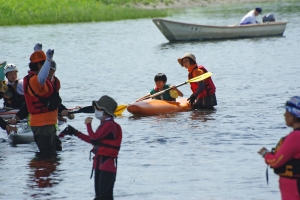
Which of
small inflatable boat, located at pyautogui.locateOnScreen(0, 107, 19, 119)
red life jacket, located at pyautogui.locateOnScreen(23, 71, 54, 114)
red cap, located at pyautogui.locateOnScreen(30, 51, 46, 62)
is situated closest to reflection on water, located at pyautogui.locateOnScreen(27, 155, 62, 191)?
red life jacket, located at pyautogui.locateOnScreen(23, 71, 54, 114)

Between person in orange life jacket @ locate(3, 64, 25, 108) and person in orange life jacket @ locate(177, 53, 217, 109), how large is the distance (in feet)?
11.1

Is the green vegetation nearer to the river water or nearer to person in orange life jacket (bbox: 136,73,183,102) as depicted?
the river water

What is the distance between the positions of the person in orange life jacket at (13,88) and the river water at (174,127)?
29.7 inches

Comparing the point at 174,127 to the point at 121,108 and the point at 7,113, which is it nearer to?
→ the point at 121,108

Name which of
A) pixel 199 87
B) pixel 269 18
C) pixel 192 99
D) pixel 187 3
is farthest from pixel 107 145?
pixel 187 3

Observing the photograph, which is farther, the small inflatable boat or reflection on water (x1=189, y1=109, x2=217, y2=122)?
reflection on water (x1=189, y1=109, x2=217, y2=122)

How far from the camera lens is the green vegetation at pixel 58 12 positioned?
138 feet

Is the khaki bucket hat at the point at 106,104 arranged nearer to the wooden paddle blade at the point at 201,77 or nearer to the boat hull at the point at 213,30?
the wooden paddle blade at the point at 201,77

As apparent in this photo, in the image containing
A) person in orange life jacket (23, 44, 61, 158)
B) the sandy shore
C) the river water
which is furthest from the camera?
the sandy shore

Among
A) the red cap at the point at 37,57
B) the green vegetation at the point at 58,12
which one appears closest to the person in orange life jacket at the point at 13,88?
the red cap at the point at 37,57

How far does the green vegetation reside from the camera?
42.0 metres

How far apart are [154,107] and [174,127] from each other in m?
1.29

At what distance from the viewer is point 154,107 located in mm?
14594

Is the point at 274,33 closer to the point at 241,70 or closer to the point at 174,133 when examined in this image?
the point at 241,70
